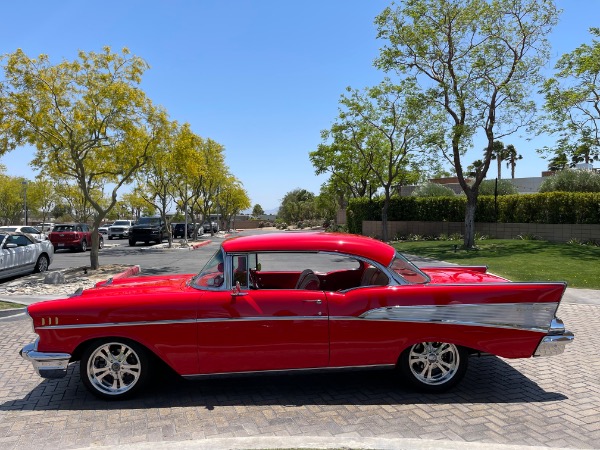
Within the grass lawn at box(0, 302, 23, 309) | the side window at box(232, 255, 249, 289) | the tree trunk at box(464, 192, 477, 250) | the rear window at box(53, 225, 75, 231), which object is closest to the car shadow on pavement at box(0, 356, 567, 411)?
the side window at box(232, 255, 249, 289)

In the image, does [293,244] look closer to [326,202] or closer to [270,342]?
[270,342]

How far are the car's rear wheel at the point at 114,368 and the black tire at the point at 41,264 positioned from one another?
1164cm

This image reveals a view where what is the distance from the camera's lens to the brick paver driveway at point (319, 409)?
3887mm

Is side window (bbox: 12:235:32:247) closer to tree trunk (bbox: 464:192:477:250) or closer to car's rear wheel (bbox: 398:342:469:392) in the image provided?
car's rear wheel (bbox: 398:342:469:392)

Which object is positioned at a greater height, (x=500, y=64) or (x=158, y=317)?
(x=500, y=64)

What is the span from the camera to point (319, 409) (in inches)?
172

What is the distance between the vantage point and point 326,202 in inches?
2222

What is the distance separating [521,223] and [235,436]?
24.3 meters

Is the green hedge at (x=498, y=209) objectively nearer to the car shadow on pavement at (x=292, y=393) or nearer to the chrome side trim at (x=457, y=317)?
the car shadow on pavement at (x=292, y=393)

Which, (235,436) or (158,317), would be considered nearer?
(235,436)

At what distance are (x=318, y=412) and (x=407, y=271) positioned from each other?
62.9 inches

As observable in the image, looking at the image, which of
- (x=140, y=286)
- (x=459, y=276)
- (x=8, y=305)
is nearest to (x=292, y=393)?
(x=140, y=286)

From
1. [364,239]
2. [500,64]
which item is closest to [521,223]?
[500,64]

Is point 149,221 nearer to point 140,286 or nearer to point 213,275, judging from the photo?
point 140,286
